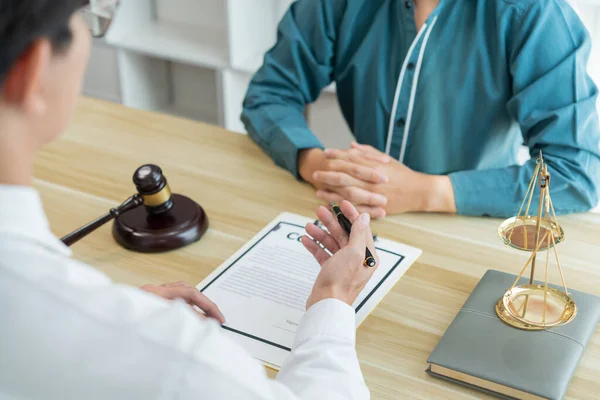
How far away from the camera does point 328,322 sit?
3.42 ft

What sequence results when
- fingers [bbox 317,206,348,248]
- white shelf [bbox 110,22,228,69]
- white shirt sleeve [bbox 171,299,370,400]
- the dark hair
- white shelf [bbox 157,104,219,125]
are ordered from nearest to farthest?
1. the dark hair
2. white shirt sleeve [bbox 171,299,370,400]
3. fingers [bbox 317,206,348,248]
4. white shelf [bbox 110,22,228,69]
5. white shelf [bbox 157,104,219,125]

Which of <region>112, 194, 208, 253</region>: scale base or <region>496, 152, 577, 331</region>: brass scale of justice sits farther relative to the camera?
<region>112, 194, 208, 253</region>: scale base

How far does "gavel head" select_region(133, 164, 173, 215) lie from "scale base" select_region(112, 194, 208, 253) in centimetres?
2

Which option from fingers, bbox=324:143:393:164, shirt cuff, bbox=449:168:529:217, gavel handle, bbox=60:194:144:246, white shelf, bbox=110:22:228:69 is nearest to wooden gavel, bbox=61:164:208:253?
gavel handle, bbox=60:194:144:246

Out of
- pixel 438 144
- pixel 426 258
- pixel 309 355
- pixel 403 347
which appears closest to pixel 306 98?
pixel 438 144

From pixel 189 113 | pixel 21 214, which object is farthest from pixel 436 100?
pixel 189 113

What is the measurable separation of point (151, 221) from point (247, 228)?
0.18 meters

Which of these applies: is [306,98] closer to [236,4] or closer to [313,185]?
[313,185]

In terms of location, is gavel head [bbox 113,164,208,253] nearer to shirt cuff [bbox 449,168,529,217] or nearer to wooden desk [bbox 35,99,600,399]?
wooden desk [bbox 35,99,600,399]

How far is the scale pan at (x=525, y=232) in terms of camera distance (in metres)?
1.19

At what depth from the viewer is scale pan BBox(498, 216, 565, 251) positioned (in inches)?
46.8

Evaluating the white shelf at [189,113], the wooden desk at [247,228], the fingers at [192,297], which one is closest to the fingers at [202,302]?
the fingers at [192,297]

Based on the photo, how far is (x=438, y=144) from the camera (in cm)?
188

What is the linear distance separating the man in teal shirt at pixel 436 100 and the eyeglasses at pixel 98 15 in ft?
1.72
